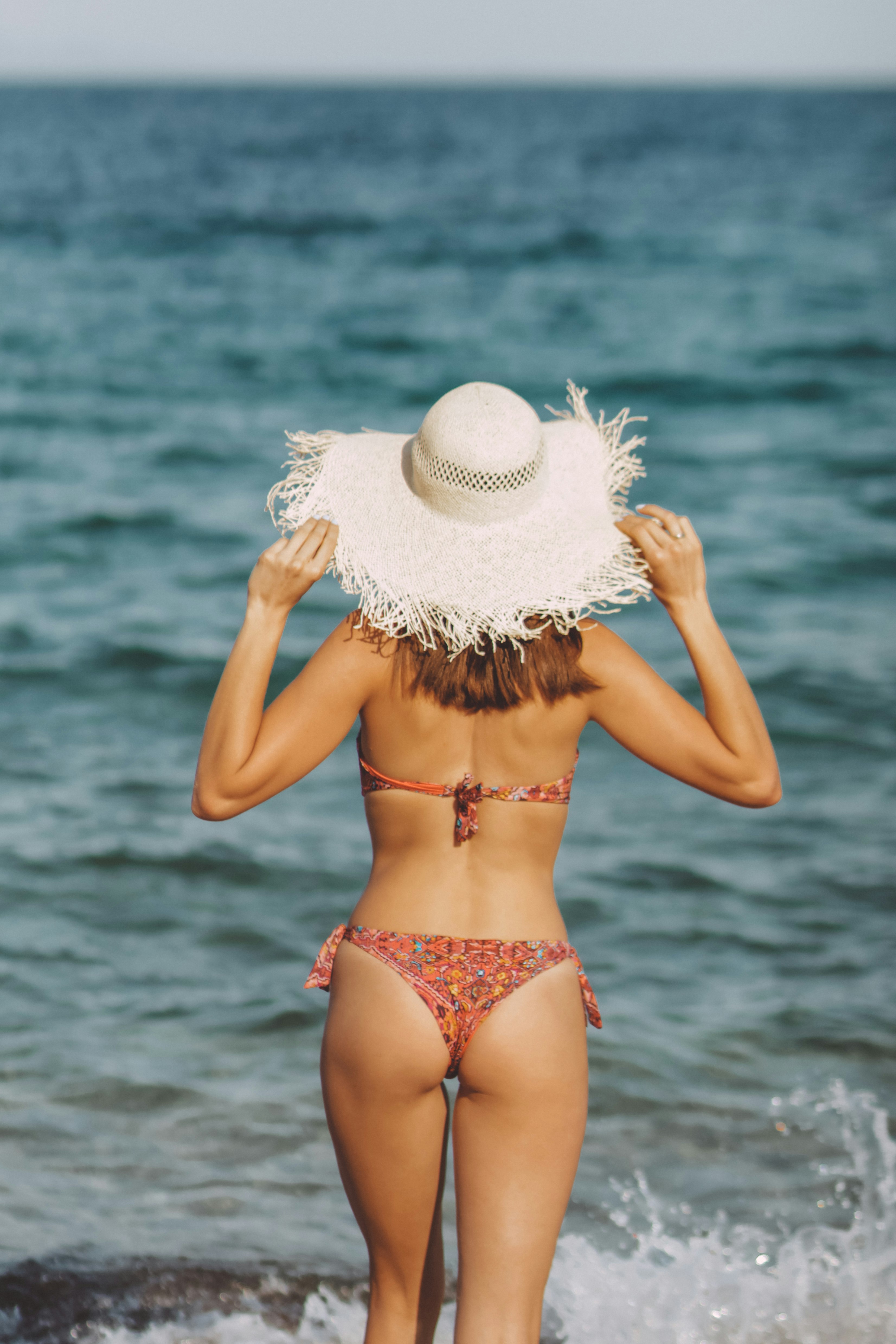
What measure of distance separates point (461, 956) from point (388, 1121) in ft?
0.89

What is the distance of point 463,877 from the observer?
214 centimetres

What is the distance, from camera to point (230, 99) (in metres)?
106

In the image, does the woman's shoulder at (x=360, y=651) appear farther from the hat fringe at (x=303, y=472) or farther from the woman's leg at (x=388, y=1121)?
the woman's leg at (x=388, y=1121)

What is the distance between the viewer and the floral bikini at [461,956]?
2039 mm

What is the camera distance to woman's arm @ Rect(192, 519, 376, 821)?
6.89ft

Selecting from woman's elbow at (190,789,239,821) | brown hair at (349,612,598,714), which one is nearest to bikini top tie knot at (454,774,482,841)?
brown hair at (349,612,598,714)

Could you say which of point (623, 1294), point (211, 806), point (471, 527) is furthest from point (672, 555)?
point (623, 1294)

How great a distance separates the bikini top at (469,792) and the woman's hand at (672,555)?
0.31 m

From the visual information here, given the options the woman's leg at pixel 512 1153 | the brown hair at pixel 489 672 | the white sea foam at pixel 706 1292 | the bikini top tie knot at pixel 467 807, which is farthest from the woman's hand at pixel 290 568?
the white sea foam at pixel 706 1292

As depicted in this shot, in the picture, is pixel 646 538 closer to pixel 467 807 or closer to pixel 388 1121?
pixel 467 807

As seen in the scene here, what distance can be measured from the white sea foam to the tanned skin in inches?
39.6

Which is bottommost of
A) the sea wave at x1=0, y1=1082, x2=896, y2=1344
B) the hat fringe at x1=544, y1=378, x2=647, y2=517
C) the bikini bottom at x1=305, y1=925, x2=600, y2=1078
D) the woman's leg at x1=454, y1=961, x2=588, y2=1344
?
the sea wave at x1=0, y1=1082, x2=896, y2=1344

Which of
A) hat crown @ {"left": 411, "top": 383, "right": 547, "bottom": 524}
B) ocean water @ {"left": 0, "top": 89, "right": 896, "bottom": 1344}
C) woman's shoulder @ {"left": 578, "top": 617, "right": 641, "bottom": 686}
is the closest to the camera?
hat crown @ {"left": 411, "top": 383, "right": 547, "bottom": 524}

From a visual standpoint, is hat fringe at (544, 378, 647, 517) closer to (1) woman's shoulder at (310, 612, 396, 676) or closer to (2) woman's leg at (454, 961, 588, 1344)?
(1) woman's shoulder at (310, 612, 396, 676)
